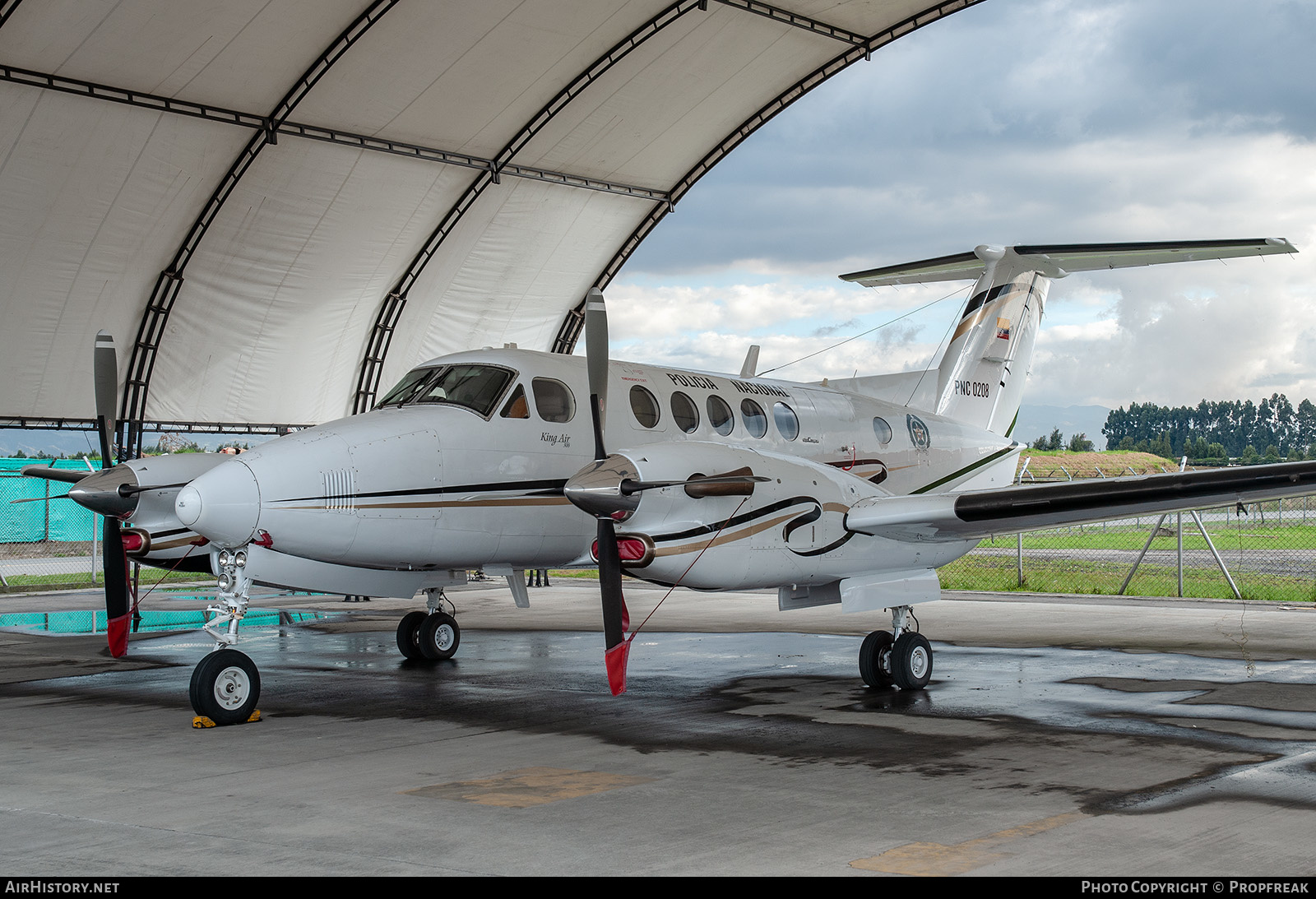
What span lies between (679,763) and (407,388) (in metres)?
5.02

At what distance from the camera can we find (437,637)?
1255 centimetres

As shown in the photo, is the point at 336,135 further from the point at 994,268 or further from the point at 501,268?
the point at 994,268

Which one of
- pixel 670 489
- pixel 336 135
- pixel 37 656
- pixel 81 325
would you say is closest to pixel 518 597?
pixel 670 489

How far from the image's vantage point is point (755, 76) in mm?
19766

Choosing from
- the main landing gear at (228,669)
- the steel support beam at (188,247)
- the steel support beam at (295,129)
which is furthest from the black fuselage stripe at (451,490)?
the steel support beam at (295,129)

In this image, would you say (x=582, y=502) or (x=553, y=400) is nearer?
(x=582, y=502)

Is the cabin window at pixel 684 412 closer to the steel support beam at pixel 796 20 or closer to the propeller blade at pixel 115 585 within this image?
the propeller blade at pixel 115 585

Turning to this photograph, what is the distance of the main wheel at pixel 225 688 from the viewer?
8398mm

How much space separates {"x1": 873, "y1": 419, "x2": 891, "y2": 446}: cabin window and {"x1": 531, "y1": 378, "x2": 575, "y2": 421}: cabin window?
4.46 meters

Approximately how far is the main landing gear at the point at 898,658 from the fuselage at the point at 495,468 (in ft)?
2.37

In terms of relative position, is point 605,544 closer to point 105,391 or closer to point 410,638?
point 410,638

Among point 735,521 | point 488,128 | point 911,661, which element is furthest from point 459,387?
point 488,128

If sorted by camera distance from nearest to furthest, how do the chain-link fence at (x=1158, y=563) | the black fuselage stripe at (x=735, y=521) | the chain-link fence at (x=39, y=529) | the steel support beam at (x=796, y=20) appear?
the black fuselage stripe at (x=735, y=521) → the steel support beam at (x=796, y=20) → the chain-link fence at (x=1158, y=563) → the chain-link fence at (x=39, y=529)

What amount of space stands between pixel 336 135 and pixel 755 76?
24.2 ft
